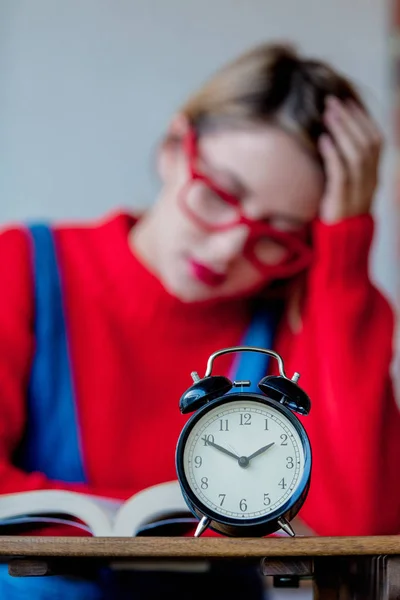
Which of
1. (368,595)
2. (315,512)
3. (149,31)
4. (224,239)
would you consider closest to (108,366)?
(224,239)

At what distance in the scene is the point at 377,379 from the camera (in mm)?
1087

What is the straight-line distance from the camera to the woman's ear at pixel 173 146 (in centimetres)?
123

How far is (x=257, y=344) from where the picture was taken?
124 cm

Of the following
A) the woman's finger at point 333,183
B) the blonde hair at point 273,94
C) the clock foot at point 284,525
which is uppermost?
the blonde hair at point 273,94

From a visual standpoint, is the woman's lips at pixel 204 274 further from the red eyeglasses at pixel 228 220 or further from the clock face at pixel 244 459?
the clock face at pixel 244 459

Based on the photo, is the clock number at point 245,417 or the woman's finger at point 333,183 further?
the woman's finger at point 333,183

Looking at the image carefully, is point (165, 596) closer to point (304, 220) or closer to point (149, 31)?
point (304, 220)

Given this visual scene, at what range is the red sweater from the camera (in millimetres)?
1053

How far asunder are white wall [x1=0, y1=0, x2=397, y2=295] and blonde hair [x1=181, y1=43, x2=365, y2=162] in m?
0.38

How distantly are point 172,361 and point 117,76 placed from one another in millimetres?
715

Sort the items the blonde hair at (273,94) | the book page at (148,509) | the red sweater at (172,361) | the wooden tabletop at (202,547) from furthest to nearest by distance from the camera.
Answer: the blonde hair at (273,94) < the red sweater at (172,361) < the book page at (148,509) < the wooden tabletop at (202,547)

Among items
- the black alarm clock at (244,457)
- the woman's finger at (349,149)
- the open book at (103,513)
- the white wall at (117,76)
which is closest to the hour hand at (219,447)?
the black alarm clock at (244,457)

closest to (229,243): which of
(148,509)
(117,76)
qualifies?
(148,509)

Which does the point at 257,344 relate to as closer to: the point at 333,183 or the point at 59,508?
the point at 333,183
